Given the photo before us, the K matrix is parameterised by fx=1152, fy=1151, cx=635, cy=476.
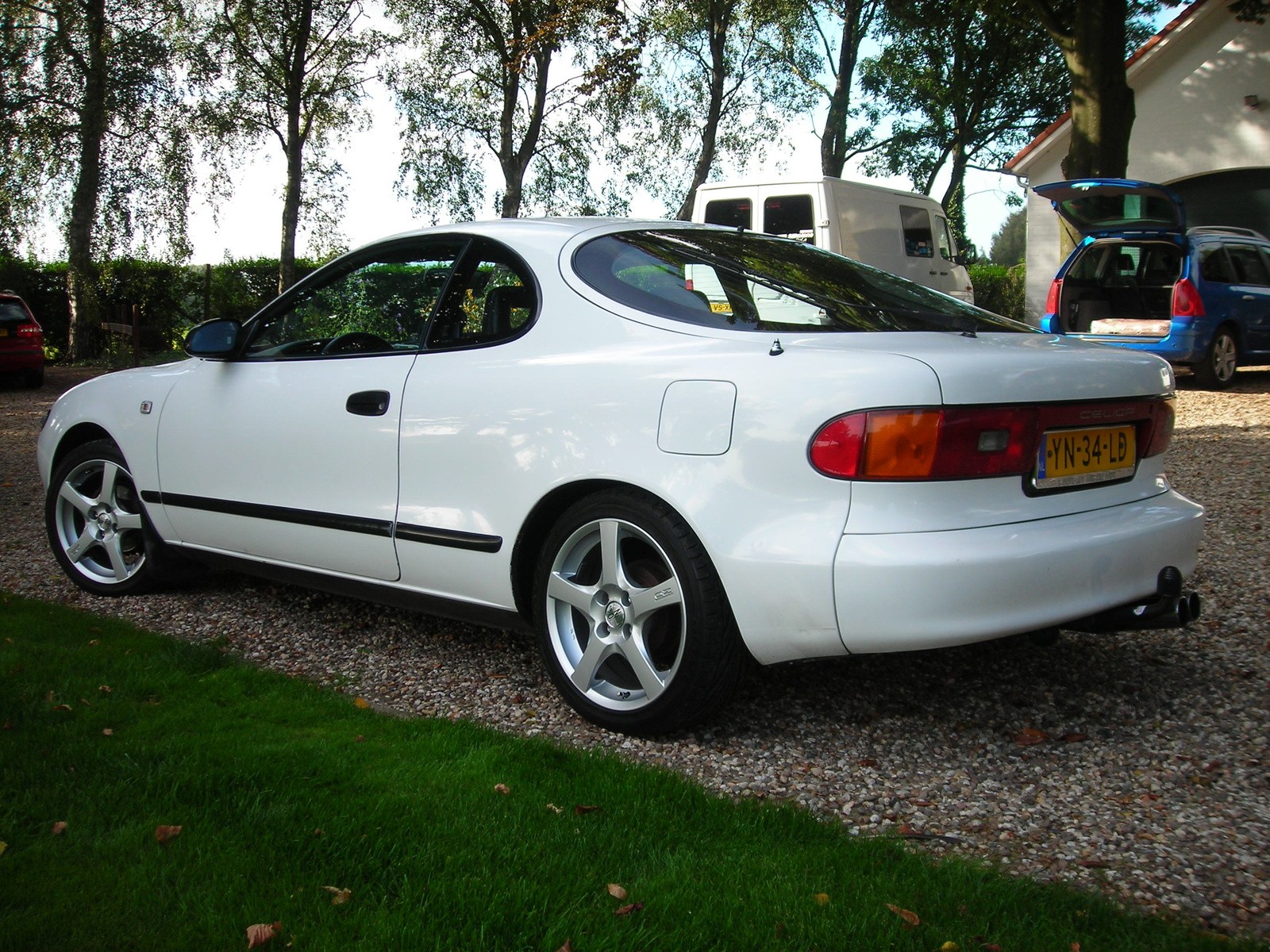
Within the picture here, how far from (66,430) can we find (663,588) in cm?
332

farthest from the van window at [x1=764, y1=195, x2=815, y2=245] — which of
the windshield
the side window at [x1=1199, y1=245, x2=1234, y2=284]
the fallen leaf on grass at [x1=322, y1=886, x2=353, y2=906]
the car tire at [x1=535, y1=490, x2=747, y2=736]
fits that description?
the fallen leaf on grass at [x1=322, y1=886, x2=353, y2=906]

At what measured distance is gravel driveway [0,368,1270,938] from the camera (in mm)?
2699

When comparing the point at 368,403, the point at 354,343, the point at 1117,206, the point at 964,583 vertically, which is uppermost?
the point at 1117,206

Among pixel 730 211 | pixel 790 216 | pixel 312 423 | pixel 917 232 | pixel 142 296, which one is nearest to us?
pixel 312 423

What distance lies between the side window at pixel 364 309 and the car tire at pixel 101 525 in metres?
1.02

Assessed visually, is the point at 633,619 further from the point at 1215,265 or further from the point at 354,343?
the point at 1215,265

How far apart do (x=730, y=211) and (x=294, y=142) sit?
14414 millimetres

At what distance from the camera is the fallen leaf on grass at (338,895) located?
2320mm

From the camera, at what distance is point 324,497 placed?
409 cm

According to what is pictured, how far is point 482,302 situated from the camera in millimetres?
3947

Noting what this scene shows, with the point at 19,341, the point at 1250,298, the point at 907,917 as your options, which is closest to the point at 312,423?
the point at 907,917

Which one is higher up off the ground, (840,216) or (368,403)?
(840,216)

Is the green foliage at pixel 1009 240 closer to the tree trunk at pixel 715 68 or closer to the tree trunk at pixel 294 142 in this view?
the tree trunk at pixel 715 68

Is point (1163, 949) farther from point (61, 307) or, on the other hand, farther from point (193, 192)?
point (61, 307)
